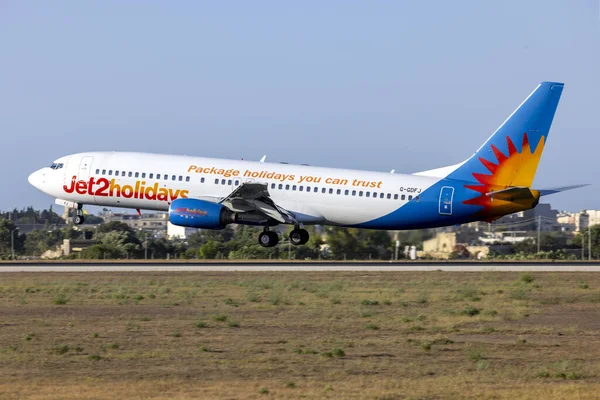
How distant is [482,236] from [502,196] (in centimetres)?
3672

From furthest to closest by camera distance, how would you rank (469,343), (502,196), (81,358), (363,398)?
(502,196) < (469,343) < (81,358) < (363,398)

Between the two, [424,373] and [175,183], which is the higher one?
[175,183]

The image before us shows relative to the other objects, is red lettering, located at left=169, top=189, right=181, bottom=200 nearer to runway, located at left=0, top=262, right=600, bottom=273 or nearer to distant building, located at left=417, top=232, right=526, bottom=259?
runway, located at left=0, top=262, right=600, bottom=273

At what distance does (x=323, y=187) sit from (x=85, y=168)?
12.9m

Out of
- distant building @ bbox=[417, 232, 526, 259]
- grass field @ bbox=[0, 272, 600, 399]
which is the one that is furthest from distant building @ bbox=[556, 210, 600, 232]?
grass field @ bbox=[0, 272, 600, 399]

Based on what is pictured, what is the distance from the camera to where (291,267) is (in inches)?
1982

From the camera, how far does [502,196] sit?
48.2m

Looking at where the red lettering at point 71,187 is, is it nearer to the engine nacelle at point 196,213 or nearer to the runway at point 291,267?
the runway at point 291,267

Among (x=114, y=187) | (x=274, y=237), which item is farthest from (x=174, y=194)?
(x=274, y=237)

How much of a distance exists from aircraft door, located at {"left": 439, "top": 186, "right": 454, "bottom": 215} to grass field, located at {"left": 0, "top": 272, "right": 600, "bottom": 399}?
6.49 meters

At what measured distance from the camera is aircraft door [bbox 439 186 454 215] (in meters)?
49.2

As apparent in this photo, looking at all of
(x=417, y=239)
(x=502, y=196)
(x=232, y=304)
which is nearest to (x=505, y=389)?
(x=232, y=304)

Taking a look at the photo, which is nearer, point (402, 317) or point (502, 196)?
point (402, 317)

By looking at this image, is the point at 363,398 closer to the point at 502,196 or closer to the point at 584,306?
the point at 584,306
